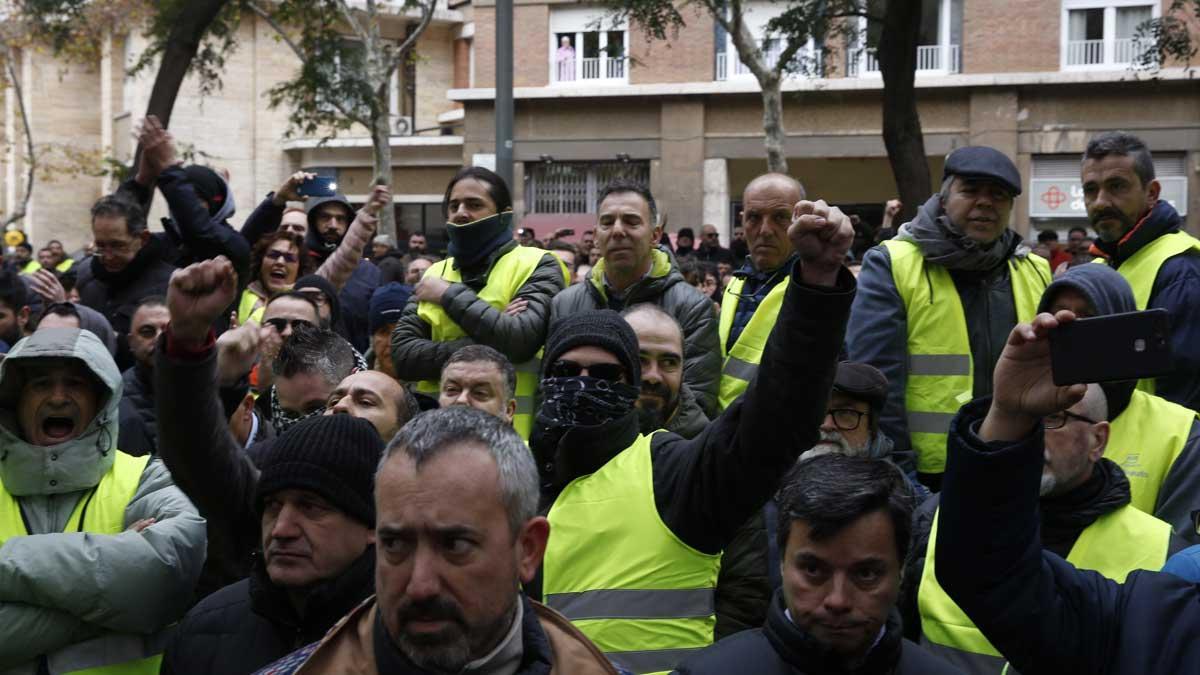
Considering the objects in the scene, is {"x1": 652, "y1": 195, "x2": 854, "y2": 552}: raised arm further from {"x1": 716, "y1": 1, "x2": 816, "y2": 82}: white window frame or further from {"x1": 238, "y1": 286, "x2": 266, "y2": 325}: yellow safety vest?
{"x1": 716, "y1": 1, "x2": 816, "y2": 82}: white window frame

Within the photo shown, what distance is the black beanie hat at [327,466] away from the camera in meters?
3.55

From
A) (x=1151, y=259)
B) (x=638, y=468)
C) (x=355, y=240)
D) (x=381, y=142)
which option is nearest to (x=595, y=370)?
(x=638, y=468)

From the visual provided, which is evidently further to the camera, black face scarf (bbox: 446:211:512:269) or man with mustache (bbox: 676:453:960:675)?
black face scarf (bbox: 446:211:512:269)

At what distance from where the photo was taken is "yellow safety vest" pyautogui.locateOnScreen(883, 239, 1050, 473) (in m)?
5.57

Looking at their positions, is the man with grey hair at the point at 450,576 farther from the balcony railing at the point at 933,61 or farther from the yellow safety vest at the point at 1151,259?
the balcony railing at the point at 933,61

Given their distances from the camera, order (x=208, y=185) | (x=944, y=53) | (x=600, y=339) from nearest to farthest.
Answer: (x=600, y=339)
(x=208, y=185)
(x=944, y=53)

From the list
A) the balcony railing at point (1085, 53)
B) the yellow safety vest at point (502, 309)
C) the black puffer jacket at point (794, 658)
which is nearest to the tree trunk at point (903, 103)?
the yellow safety vest at point (502, 309)

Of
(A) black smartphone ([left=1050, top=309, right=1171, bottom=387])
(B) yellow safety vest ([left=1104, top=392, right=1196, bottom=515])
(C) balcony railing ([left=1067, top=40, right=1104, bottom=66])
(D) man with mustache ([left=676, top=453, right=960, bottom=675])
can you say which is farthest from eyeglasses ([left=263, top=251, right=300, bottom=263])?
(C) balcony railing ([left=1067, top=40, right=1104, bottom=66])

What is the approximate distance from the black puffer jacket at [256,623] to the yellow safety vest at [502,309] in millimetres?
2644

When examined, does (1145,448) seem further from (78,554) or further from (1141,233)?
(78,554)

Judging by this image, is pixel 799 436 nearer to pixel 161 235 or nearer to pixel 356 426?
pixel 356 426

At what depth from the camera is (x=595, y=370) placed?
422cm

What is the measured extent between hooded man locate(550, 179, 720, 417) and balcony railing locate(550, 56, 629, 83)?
2518 centimetres

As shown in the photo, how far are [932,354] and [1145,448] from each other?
1140 millimetres
